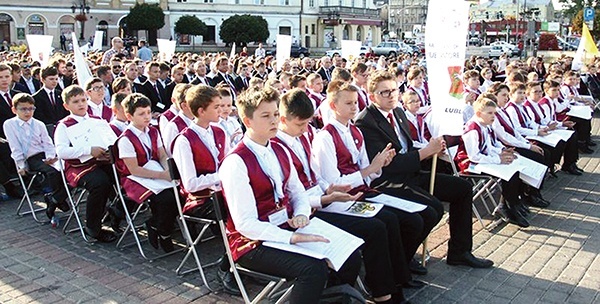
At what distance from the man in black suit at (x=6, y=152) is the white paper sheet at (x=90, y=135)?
2149 mm

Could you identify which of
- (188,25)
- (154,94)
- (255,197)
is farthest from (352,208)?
(188,25)

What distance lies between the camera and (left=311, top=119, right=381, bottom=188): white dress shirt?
16.5ft

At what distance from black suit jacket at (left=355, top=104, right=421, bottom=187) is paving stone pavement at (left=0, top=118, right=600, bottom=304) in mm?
939

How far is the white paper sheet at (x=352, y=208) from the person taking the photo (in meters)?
4.73

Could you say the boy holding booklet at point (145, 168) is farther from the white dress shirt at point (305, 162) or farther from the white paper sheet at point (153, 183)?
the white dress shirt at point (305, 162)

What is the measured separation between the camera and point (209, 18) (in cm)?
7088

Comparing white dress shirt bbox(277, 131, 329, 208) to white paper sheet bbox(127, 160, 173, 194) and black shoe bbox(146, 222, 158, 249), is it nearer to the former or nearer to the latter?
white paper sheet bbox(127, 160, 173, 194)

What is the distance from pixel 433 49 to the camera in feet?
17.4

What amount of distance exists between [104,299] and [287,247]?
77.8 inches

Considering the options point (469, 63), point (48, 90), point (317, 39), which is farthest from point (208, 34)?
point (48, 90)

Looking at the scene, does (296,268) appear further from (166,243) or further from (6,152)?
(6,152)

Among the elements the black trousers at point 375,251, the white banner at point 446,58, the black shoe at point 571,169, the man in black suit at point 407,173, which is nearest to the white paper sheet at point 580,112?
the black shoe at point 571,169

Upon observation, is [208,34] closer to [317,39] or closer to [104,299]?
[317,39]

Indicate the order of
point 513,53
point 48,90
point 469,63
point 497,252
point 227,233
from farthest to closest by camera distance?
point 513,53
point 469,63
point 48,90
point 497,252
point 227,233
